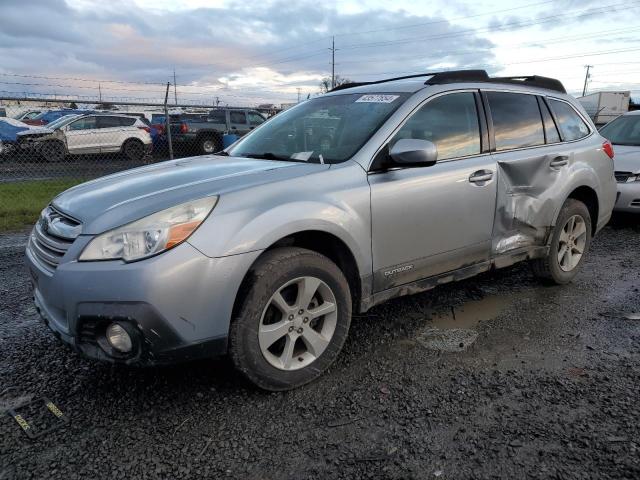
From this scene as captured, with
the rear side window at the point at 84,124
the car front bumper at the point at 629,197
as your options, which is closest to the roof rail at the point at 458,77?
the car front bumper at the point at 629,197

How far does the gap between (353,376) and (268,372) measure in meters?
0.57

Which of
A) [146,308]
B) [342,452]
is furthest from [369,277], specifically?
[146,308]

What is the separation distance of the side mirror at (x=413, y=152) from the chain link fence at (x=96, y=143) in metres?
8.06

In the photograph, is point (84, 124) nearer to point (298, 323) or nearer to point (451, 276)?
point (451, 276)

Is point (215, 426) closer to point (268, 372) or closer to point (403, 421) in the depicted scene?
point (268, 372)

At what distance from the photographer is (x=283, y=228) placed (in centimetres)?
266

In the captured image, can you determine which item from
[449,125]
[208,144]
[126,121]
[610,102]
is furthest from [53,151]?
[610,102]

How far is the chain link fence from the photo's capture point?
1138cm

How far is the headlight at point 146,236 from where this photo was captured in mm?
2379

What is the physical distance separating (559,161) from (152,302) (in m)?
3.47

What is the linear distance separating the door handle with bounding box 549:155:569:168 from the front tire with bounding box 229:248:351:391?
2.29m

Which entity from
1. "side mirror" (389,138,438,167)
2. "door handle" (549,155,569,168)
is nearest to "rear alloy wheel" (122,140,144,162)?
"door handle" (549,155,569,168)

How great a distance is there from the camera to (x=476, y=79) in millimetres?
3918

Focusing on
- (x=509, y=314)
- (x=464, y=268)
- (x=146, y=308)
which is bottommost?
(x=509, y=314)
